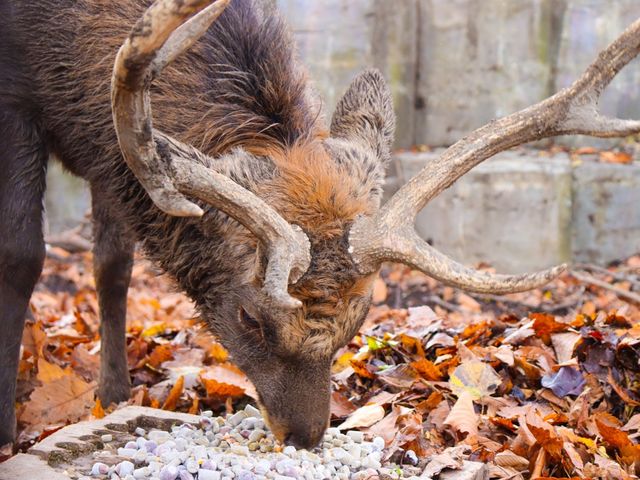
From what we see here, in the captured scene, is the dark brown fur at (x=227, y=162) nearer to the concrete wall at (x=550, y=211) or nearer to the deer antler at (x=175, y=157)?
the deer antler at (x=175, y=157)

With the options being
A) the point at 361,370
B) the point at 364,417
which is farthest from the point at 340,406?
the point at 361,370

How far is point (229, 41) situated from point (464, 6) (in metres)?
6.73

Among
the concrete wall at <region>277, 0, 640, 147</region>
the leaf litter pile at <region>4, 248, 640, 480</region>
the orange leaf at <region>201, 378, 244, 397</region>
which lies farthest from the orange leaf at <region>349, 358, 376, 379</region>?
the concrete wall at <region>277, 0, 640, 147</region>

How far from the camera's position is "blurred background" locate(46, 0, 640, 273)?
9.32 metres

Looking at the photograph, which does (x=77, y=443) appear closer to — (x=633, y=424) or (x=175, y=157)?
(x=175, y=157)

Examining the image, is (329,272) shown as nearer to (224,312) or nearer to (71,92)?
(224,312)

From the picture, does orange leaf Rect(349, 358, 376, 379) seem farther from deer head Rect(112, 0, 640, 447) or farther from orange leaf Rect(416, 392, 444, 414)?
deer head Rect(112, 0, 640, 447)

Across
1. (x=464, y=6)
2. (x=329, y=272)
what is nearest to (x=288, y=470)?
(x=329, y=272)

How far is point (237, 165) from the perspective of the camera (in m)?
3.46

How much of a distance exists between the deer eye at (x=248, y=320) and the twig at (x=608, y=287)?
4913mm

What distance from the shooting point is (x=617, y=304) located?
7.57 meters

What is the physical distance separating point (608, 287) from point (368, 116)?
180 inches

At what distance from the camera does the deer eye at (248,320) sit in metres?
3.40

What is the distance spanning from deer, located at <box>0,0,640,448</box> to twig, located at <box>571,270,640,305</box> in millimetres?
4271
